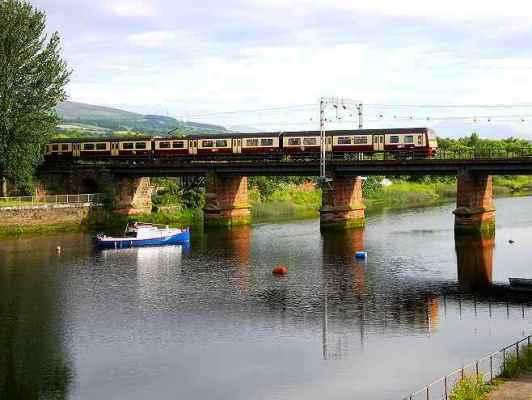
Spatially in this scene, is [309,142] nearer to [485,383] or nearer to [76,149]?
[76,149]

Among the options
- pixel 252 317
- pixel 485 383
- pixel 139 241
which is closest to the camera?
pixel 485 383

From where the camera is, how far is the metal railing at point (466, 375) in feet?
136

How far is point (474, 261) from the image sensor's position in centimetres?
8438

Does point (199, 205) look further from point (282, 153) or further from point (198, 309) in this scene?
point (198, 309)

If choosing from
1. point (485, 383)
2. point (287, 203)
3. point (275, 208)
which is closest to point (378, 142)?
point (275, 208)

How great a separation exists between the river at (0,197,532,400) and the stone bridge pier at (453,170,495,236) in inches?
160

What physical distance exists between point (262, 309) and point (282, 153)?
57380 millimetres

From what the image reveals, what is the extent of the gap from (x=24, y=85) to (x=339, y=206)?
139 feet

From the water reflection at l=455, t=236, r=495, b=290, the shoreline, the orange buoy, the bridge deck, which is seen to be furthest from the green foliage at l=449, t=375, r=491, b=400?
the shoreline

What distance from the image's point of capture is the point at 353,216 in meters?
114

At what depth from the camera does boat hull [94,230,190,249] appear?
97.2 metres

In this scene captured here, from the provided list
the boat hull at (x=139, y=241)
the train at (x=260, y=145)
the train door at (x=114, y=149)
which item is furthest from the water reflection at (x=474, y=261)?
the train door at (x=114, y=149)

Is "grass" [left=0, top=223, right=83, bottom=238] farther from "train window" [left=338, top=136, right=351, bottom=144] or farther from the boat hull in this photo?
"train window" [left=338, top=136, right=351, bottom=144]

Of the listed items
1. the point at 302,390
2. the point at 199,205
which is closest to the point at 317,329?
the point at 302,390
